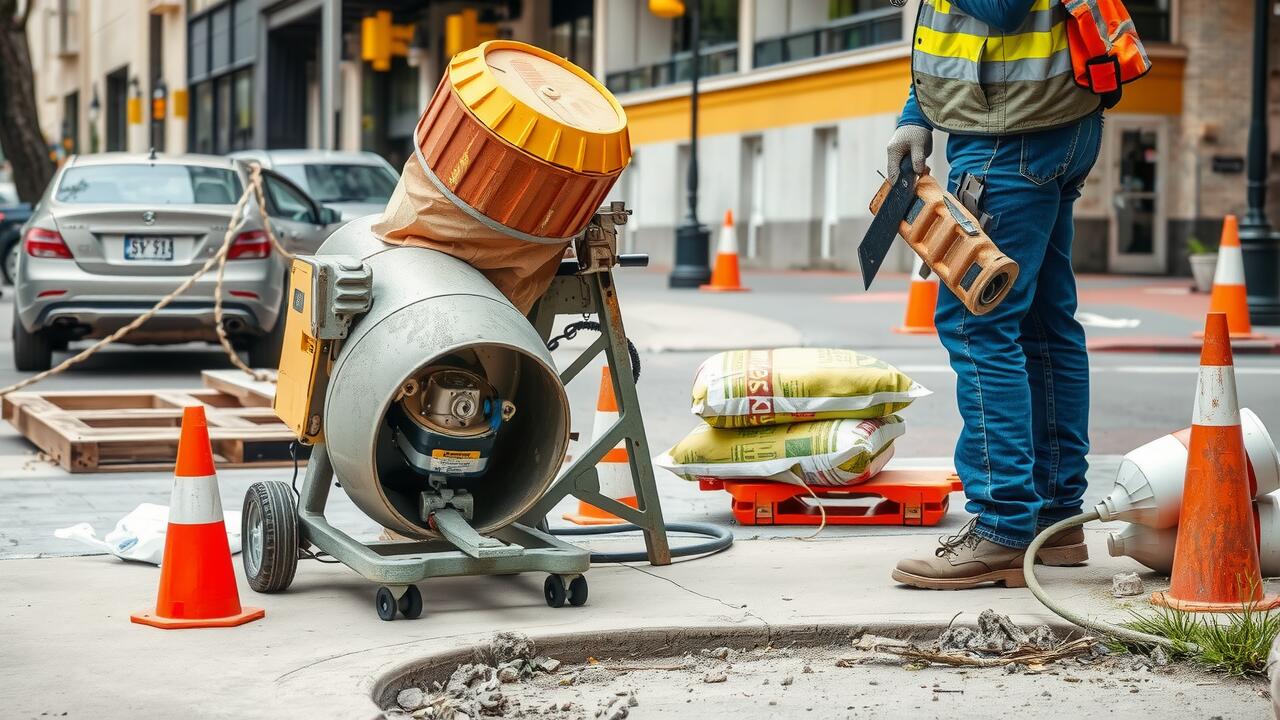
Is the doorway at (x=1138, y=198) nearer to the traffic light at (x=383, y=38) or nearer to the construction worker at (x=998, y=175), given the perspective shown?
the traffic light at (x=383, y=38)

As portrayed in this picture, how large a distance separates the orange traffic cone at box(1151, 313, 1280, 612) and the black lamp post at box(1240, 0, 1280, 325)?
39.3 ft

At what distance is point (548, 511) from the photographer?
5.07 meters

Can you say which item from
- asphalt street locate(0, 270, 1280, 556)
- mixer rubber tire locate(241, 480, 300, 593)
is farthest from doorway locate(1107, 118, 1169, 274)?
mixer rubber tire locate(241, 480, 300, 593)

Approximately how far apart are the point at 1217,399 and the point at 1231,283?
9869 millimetres

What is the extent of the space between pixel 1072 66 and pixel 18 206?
896 inches

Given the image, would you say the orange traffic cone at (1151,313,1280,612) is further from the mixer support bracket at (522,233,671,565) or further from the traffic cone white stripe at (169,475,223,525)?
the traffic cone white stripe at (169,475,223,525)

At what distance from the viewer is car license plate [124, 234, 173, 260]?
11219 millimetres

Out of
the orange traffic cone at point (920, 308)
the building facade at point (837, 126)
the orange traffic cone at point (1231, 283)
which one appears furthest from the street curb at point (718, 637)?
the building facade at point (837, 126)

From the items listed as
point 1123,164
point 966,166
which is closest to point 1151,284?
point 1123,164

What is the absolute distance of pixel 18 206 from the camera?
24875mm

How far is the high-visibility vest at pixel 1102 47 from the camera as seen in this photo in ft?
15.4

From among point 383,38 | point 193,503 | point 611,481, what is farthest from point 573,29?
point 193,503

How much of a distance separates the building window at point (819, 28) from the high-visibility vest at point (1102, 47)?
23959mm

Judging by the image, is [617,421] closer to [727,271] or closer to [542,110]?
[542,110]
